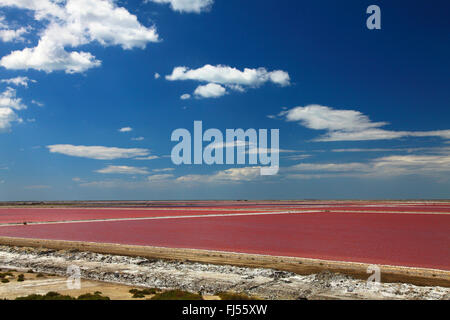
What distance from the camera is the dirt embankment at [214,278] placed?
1395 cm

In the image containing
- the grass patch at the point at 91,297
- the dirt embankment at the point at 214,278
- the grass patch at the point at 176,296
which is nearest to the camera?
the grass patch at the point at 176,296

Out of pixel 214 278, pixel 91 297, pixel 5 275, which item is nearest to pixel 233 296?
pixel 214 278

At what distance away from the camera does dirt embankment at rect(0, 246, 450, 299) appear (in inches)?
549

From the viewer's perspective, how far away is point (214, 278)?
54.4 ft

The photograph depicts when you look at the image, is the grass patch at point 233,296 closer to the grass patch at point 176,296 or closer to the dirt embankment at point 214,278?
the dirt embankment at point 214,278

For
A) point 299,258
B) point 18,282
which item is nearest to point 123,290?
point 18,282

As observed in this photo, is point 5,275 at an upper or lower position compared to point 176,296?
lower

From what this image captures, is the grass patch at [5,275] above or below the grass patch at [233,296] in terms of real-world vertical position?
below

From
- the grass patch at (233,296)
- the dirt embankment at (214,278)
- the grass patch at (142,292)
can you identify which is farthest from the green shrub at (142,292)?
the grass patch at (233,296)

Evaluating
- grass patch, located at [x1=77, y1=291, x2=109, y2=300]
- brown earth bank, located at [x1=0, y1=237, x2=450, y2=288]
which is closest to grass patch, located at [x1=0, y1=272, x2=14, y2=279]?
brown earth bank, located at [x1=0, y1=237, x2=450, y2=288]

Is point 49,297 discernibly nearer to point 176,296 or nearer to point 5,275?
point 176,296
